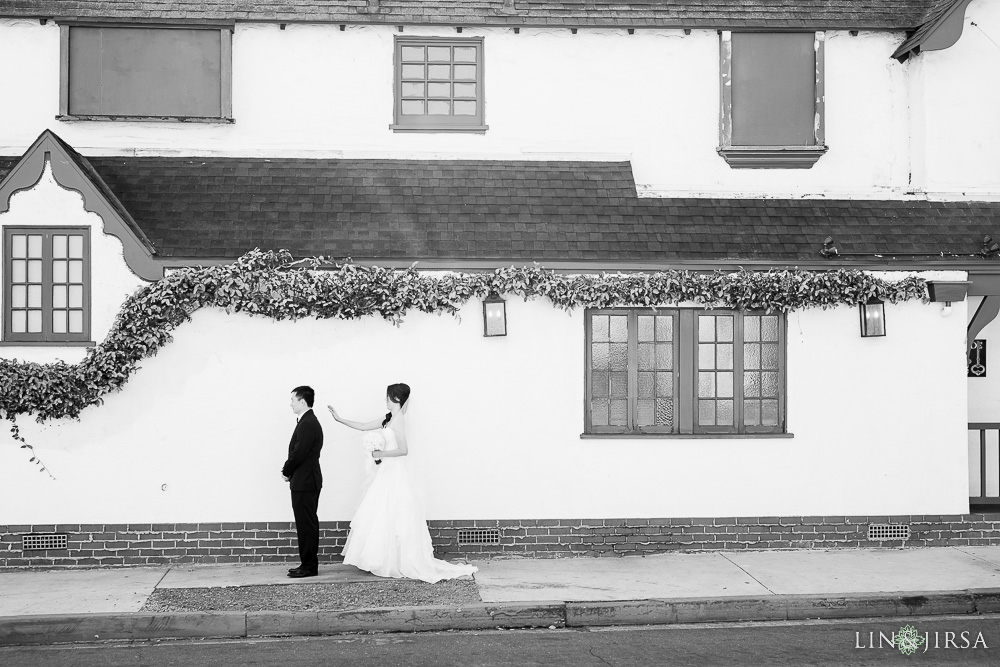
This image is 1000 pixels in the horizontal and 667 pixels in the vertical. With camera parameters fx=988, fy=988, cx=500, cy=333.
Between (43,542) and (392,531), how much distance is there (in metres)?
3.51

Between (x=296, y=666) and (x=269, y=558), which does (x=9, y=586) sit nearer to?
(x=269, y=558)

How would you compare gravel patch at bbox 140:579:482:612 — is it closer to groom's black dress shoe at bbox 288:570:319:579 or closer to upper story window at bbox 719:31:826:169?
groom's black dress shoe at bbox 288:570:319:579

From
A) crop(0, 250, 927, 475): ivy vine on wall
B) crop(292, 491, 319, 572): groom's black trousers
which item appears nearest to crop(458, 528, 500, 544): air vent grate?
crop(292, 491, 319, 572): groom's black trousers

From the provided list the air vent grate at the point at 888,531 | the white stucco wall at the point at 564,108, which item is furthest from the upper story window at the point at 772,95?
the air vent grate at the point at 888,531

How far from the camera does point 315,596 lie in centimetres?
834

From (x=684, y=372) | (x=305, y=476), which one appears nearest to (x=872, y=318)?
(x=684, y=372)

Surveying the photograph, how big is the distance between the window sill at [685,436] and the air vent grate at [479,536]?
4.32ft

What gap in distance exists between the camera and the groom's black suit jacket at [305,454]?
898cm

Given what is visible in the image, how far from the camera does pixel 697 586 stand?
8.69 metres

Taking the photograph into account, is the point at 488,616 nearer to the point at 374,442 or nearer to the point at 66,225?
the point at 374,442

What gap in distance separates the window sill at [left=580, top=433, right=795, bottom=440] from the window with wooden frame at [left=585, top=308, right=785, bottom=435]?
0.20 feet

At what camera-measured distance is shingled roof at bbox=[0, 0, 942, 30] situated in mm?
11172

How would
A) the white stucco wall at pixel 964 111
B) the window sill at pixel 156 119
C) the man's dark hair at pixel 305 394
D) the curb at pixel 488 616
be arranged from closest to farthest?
1. the curb at pixel 488 616
2. the man's dark hair at pixel 305 394
3. the window sill at pixel 156 119
4. the white stucco wall at pixel 964 111

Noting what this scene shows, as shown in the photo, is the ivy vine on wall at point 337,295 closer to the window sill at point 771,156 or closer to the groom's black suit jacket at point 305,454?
the groom's black suit jacket at point 305,454
